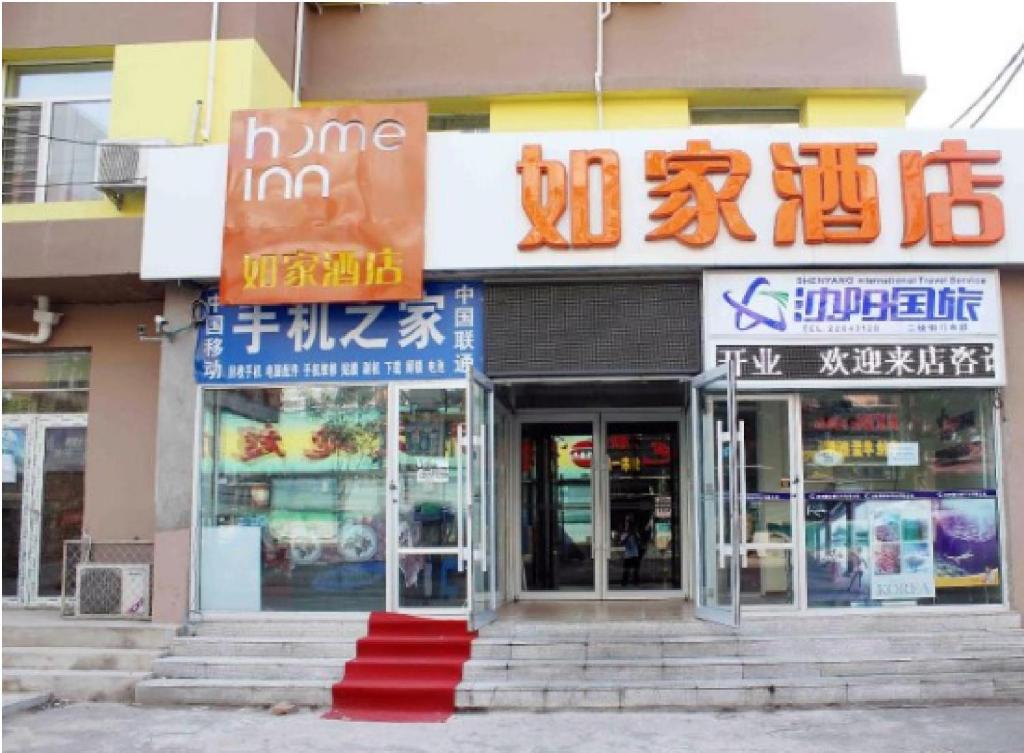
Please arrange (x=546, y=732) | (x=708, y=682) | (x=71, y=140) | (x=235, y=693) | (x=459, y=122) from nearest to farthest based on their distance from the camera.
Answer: (x=546, y=732), (x=708, y=682), (x=235, y=693), (x=71, y=140), (x=459, y=122)

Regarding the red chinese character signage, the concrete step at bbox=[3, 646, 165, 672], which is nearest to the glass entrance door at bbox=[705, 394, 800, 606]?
the red chinese character signage

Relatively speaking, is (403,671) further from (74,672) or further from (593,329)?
(593,329)

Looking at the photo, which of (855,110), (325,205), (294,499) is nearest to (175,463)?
(294,499)

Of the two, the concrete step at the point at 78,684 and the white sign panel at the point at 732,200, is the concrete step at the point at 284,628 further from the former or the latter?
the white sign panel at the point at 732,200

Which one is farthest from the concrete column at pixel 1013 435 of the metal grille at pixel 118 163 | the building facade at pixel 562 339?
the metal grille at pixel 118 163

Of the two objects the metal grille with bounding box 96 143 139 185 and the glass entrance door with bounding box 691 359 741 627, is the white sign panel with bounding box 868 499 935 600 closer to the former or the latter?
the glass entrance door with bounding box 691 359 741 627

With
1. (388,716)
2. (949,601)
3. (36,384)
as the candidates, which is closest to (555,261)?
(388,716)

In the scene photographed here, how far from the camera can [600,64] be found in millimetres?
11367

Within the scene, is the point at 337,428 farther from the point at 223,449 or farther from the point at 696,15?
the point at 696,15

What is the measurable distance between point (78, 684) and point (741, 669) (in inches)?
208

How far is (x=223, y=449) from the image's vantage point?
9109 millimetres

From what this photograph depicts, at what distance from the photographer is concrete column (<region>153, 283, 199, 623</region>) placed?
8.69m

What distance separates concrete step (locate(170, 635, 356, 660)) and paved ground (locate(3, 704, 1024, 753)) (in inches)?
29.9

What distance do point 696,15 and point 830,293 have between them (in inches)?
180
